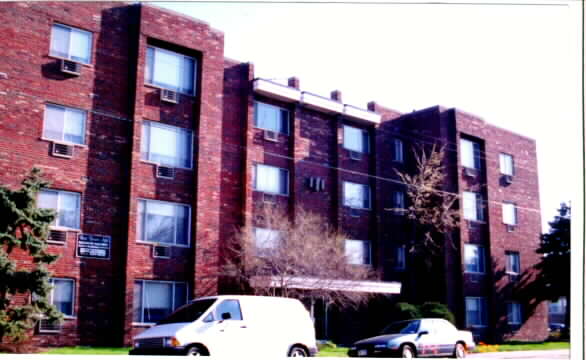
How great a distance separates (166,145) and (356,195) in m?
10.4

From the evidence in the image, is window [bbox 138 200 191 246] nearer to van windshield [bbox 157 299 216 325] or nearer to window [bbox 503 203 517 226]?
van windshield [bbox 157 299 216 325]

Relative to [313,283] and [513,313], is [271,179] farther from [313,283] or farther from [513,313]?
[513,313]

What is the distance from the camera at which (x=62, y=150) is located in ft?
71.4

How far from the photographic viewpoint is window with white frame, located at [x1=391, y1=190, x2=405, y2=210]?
33281mm

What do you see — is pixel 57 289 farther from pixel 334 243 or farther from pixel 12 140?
pixel 334 243

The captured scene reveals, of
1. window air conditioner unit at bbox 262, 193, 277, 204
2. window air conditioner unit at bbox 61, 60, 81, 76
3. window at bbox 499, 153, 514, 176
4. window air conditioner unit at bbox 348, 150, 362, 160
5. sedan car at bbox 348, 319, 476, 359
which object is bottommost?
sedan car at bbox 348, 319, 476, 359

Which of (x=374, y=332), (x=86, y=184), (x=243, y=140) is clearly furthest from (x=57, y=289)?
(x=374, y=332)

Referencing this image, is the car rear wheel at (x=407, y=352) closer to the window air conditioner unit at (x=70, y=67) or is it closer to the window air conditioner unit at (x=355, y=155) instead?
the window air conditioner unit at (x=355, y=155)

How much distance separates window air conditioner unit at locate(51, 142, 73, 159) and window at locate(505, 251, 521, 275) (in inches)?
921

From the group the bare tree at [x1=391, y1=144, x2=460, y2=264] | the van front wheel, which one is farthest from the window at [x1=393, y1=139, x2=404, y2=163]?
the van front wheel

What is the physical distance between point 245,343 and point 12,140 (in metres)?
10.1

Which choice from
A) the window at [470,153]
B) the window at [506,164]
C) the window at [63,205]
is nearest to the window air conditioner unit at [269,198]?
the window at [63,205]

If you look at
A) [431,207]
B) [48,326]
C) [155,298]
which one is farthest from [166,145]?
[431,207]

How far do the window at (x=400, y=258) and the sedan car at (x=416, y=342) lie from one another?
1030 cm
